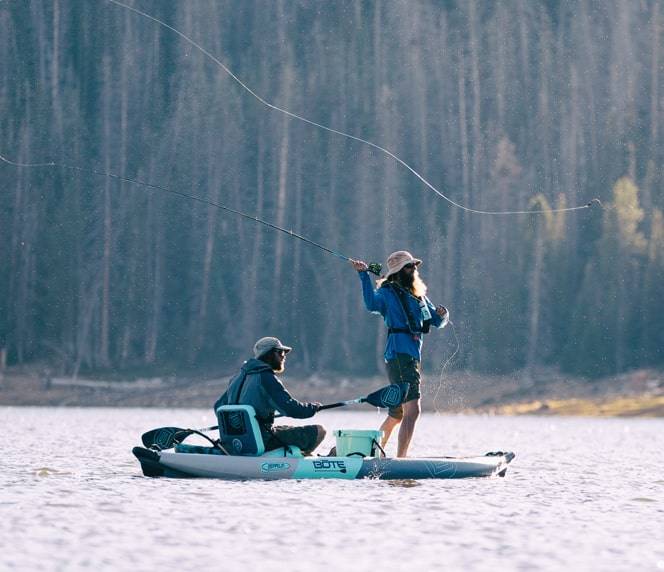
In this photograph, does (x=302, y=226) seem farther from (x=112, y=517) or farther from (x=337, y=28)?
(x=112, y=517)

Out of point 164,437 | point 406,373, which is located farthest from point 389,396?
point 164,437

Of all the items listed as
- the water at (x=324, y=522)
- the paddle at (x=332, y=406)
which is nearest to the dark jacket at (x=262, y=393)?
the paddle at (x=332, y=406)

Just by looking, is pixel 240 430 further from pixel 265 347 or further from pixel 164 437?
A: pixel 164 437

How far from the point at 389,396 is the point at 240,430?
1693 mm

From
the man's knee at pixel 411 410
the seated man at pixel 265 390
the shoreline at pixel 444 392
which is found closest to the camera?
the seated man at pixel 265 390

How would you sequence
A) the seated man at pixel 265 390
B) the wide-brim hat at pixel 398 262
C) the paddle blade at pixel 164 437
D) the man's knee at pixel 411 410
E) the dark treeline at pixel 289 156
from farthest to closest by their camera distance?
the dark treeline at pixel 289 156 < the paddle blade at pixel 164 437 < the wide-brim hat at pixel 398 262 < the man's knee at pixel 411 410 < the seated man at pixel 265 390

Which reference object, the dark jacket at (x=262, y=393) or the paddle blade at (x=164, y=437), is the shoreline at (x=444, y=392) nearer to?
the paddle blade at (x=164, y=437)

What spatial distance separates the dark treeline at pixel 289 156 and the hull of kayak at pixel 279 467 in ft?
220

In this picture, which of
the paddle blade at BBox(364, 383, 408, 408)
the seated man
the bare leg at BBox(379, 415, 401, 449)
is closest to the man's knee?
the bare leg at BBox(379, 415, 401, 449)

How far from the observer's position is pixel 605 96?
91125 millimetres

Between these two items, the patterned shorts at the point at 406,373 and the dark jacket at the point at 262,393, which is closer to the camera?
the dark jacket at the point at 262,393

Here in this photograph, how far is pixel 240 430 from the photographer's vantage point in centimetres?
1617

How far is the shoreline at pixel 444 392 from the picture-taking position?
68.4 meters

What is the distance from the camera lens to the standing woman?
655 inches
